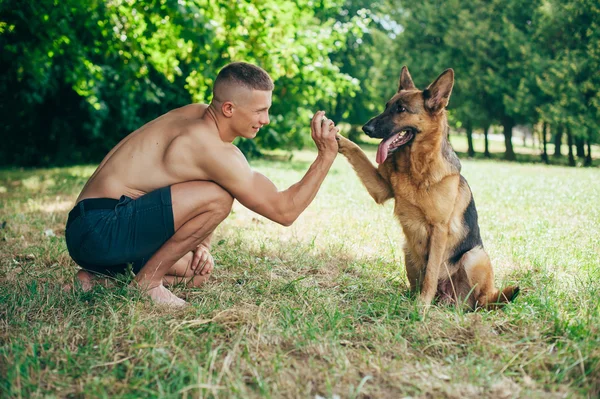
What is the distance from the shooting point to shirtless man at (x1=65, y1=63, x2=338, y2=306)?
11.4ft

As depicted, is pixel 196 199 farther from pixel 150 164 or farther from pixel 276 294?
pixel 276 294

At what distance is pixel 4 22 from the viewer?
8352 mm

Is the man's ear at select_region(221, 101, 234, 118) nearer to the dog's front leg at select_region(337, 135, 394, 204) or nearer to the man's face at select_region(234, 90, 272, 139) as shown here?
the man's face at select_region(234, 90, 272, 139)

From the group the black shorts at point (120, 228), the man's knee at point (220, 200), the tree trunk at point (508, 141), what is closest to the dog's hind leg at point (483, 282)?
the man's knee at point (220, 200)

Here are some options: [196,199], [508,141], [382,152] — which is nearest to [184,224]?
[196,199]

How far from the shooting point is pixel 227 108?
3.61 meters

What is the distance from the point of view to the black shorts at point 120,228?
3.47 meters

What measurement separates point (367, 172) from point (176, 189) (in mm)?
1538

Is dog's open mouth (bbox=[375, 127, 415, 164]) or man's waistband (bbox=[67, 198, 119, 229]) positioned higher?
dog's open mouth (bbox=[375, 127, 415, 164])

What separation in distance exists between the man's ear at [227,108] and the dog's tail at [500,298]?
2.28 metres

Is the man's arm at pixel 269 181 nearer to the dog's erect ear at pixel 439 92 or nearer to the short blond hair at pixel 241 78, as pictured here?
the short blond hair at pixel 241 78

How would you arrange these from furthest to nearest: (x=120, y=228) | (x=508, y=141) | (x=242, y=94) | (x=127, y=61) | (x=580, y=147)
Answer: (x=508, y=141) → (x=580, y=147) → (x=127, y=61) → (x=242, y=94) → (x=120, y=228)

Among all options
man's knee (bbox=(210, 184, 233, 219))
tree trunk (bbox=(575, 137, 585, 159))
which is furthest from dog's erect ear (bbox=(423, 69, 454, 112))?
tree trunk (bbox=(575, 137, 585, 159))

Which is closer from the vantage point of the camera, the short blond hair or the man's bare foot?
the man's bare foot
